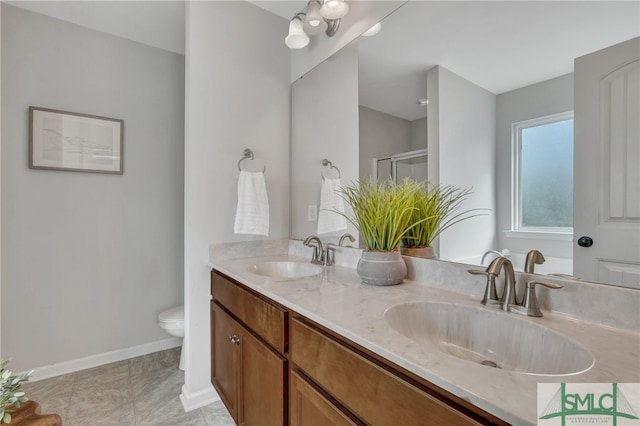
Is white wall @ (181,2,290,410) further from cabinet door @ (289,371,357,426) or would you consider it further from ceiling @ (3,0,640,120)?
cabinet door @ (289,371,357,426)

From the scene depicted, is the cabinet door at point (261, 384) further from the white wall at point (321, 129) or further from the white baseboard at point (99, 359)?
the white baseboard at point (99, 359)

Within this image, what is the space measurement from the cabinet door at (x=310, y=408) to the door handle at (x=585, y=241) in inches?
31.1

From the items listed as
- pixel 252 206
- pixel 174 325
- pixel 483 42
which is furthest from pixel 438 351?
pixel 174 325

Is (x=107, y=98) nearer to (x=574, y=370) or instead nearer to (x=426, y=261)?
(x=426, y=261)

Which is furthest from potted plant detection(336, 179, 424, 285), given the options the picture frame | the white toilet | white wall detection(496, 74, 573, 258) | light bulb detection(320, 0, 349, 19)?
the picture frame

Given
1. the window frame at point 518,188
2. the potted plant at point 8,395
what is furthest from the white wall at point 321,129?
the potted plant at point 8,395

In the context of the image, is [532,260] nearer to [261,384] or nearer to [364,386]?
[364,386]

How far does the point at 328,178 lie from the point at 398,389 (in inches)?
51.1

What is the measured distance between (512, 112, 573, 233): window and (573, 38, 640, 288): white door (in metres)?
0.03

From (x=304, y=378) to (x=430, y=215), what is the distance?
75 cm

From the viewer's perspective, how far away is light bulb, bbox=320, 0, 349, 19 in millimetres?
1506

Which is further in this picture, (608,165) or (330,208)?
(330,208)

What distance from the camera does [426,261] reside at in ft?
3.75

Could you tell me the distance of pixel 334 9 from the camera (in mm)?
1521
